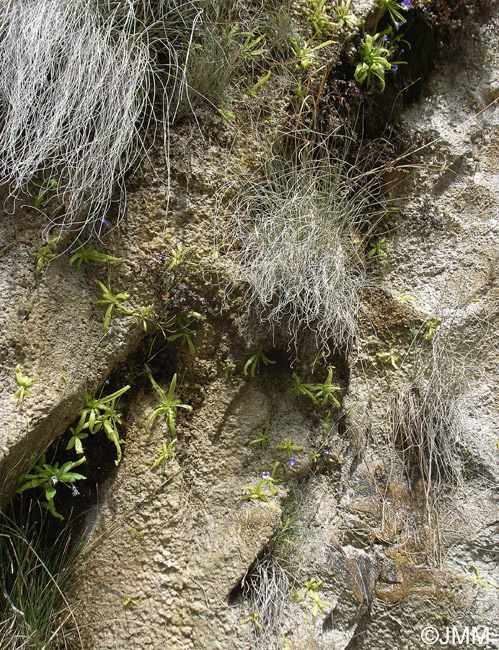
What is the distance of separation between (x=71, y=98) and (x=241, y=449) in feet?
5.30

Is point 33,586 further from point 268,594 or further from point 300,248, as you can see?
point 300,248

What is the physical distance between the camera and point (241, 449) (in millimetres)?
Answer: 2189

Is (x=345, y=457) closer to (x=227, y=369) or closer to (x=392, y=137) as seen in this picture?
(x=227, y=369)

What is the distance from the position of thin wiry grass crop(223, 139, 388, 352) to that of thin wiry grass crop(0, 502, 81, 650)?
126 cm

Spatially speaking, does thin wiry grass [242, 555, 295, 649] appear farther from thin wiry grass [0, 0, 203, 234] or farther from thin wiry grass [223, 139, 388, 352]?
thin wiry grass [0, 0, 203, 234]

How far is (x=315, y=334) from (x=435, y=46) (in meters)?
1.94

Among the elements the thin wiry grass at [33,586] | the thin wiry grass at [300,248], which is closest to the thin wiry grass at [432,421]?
the thin wiry grass at [300,248]

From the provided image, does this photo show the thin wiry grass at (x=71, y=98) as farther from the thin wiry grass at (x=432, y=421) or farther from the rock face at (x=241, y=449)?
the thin wiry grass at (x=432, y=421)

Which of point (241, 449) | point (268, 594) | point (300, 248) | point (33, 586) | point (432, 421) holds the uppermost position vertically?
point (300, 248)

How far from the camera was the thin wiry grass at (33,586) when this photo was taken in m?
1.78

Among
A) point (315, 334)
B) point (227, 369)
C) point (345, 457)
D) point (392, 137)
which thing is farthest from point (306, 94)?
point (345, 457)

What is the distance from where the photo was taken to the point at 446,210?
277cm

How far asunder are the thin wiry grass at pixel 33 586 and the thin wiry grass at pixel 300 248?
126 centimetres

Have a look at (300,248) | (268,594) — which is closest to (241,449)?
(268,594)
